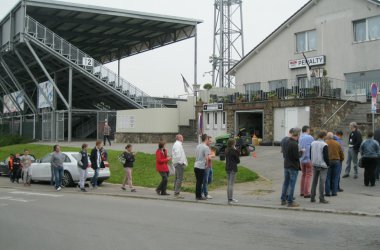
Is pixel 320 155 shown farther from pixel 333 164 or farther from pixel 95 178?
pixel 95 178

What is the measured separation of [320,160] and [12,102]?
4687cm

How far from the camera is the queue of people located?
11484 mm

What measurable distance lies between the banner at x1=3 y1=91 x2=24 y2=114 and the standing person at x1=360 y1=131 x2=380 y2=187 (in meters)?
40.8

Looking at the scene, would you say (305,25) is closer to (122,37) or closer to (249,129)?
(249,129)

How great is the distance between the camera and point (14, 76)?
47875mm

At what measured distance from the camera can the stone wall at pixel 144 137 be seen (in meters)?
34.2

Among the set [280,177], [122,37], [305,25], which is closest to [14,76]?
[122,37]

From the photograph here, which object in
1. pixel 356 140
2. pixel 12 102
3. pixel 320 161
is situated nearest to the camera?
pixel 320 161

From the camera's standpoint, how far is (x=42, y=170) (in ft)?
65.9

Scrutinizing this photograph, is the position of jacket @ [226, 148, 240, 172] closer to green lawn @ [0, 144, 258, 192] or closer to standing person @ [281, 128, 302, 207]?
standing person @ [281, 128, 302, 207]

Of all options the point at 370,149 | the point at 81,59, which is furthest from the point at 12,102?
the point at 370,149

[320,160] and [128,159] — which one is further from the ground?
[320,160]

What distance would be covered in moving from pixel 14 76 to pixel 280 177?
3827 cm

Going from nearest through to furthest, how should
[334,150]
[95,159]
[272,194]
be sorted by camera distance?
[334,150], [272,194], [95,159]
